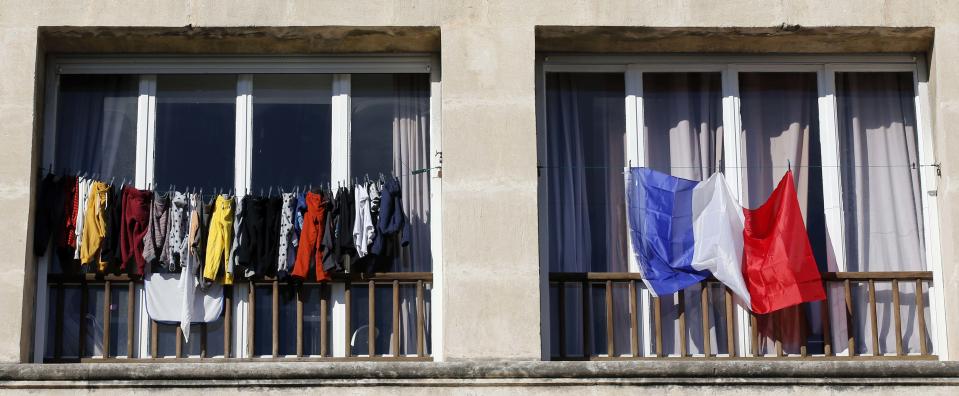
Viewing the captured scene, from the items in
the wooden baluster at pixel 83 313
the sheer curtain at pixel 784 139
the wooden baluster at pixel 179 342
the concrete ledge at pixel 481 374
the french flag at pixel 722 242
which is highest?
the sheer curtain at pixel 784 139

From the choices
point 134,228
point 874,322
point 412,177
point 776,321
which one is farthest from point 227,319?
point 874,322

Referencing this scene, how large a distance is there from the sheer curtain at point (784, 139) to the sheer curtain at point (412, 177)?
2730 millimetres

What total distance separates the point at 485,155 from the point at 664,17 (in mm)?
1887

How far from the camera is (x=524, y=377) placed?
1205cm

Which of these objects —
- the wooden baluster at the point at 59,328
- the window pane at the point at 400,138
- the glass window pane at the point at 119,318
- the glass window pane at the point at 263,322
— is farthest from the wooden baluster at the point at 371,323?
the wooden baluster at the point at 59,328

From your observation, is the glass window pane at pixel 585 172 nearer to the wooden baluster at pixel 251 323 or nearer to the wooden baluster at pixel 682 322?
the wooden baluster at pixel 682 322

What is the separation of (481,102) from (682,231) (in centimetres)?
197

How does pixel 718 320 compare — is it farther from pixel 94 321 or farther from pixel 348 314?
pixel 94 321

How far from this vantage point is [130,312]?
42.1 ft

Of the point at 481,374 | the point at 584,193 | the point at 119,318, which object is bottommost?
the point at 481,374

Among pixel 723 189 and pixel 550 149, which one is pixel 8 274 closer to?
pixel 550 149

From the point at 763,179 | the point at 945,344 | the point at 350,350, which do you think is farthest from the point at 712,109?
the point at 350,350

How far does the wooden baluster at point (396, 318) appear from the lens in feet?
42.0

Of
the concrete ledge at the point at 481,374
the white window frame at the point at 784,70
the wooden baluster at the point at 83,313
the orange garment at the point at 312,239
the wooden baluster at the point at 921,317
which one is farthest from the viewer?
the white window frame at the point at 784,70
